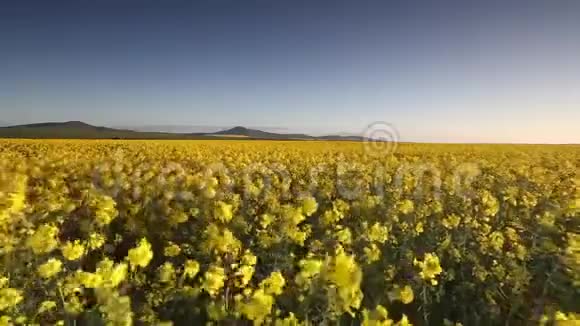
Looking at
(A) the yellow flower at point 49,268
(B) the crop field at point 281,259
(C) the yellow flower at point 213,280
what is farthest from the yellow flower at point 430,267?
(A) the yellow flower at point 49,268

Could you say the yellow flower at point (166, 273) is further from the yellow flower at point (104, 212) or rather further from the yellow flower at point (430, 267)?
the yellow flower at point (430, 267)

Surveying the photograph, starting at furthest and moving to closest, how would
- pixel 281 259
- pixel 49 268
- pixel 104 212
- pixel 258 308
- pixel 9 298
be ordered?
pixel 104 212 < pixel 281 259 < pixel 49 268 < pixel 9 298 < pixel 258 308

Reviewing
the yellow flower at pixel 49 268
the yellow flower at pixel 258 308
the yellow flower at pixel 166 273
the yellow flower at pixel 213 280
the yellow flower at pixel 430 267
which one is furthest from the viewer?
the yellow flower at pixel 430 267

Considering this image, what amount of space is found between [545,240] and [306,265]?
14.2 feet

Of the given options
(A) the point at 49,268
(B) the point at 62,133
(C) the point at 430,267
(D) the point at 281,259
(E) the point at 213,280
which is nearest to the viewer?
(E) the point at 213,280

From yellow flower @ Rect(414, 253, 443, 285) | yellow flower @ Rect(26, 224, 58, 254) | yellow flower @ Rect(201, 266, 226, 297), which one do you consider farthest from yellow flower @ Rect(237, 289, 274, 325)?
yellow flower @ Rect(26, 224, 58, 254)

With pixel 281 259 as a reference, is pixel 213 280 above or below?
above

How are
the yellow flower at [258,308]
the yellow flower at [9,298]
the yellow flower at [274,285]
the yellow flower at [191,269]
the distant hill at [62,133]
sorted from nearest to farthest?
the yellow flower at [258,308] → the yellow flower at [274,285] → the yellow flower at [9,298] → the yellow flower at [191,269] → the distant hill at [62,133]

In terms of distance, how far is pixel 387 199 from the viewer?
31.5 feet

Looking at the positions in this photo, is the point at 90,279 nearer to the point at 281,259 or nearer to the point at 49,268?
the point at 49,268

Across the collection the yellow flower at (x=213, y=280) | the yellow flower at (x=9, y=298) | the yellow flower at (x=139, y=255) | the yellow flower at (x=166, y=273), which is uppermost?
the yellow flower at (x=139, y=255)

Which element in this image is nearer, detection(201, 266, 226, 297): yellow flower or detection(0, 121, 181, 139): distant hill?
detection(201, 266, 226, 297): yellow flower

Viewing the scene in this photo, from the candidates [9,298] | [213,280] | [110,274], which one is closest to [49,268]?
[9,298]

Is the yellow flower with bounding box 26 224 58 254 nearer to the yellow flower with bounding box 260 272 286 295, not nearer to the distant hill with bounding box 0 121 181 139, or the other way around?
the yellow flower with bounding box 260 272 286 295
